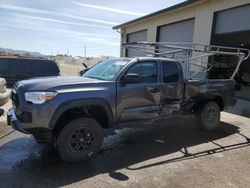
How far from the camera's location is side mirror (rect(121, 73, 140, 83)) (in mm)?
5012

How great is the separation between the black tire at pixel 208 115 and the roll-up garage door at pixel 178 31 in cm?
794

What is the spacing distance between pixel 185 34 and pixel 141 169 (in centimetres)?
1163

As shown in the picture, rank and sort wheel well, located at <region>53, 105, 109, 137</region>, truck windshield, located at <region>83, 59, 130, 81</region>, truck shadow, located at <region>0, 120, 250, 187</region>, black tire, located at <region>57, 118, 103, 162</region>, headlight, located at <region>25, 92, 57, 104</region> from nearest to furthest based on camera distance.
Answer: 1. truck shadow, located at <region>0, 120, 250, 187</region>
2. headlight, located at <region>25, 92, 57, 104</region>
3. black tire, located at <region>57, 118, 103, 162</region>
4. wheel well, located at <region>53, 105, 109, 137</region>
5. truck windshield, located at <region>83, 59, 130, 81</region>

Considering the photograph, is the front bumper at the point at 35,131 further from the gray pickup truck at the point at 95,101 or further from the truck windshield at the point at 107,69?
the truck windshield at the point at 107,69

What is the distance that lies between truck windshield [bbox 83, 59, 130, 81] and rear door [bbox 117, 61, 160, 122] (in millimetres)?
221

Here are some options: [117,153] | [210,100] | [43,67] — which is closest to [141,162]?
[117,153]

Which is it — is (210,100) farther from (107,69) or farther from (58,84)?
(58,84)

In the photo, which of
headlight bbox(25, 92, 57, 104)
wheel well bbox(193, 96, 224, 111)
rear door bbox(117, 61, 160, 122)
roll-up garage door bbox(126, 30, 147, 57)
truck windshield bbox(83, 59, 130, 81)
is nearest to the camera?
headlight bbox(25, 92, 57, 104)

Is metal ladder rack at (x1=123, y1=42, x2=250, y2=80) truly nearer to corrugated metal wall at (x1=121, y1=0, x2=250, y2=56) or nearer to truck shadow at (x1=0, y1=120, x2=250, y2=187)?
truck shadow at (x1=0, y1=120, x2=250, y2=187)

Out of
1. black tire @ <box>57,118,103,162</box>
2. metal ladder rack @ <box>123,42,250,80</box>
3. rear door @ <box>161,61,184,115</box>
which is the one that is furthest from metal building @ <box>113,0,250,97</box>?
black tire @ <box>57,118,103,162</box>

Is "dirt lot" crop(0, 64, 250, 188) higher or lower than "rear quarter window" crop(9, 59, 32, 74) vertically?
lower

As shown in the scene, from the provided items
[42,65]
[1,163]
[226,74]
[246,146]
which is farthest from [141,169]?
[226,74]

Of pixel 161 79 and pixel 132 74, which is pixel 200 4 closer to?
pixel 161 79

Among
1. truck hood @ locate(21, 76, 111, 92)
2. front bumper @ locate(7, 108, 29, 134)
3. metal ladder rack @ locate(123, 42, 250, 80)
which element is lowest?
front bumper @ locate(7, 108, 29, 134)
